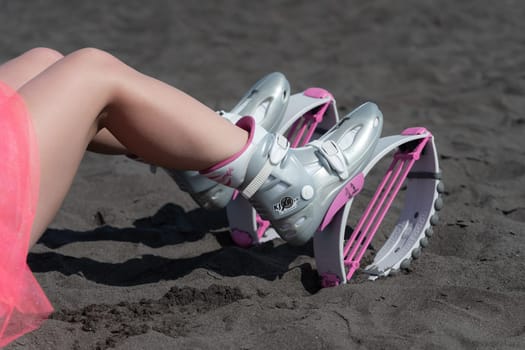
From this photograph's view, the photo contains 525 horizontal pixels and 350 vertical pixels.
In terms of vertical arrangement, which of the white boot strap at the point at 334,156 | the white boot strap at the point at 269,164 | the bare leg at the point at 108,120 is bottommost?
the white boot strap at the point at 334,156

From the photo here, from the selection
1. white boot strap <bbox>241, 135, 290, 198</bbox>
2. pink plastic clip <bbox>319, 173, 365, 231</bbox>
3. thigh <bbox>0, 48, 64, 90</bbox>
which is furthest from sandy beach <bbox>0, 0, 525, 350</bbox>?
thigh <bbox>0, 48, 64, 90</bbox>

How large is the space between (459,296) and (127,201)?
150 centimetres

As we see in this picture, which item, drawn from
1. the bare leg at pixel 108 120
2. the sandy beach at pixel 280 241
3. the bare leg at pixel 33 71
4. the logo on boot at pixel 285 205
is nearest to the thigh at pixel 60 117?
the bare leg at pixel 108 120

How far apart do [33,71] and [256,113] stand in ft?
2.38

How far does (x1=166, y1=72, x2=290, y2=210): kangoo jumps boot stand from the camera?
255 centimetres

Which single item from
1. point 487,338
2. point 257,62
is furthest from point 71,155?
point 257,62

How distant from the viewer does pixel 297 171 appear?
221 centimetres

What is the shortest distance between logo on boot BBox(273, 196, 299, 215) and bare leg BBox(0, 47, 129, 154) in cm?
57

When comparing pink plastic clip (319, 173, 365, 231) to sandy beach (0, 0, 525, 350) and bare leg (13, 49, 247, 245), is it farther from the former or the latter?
bare leg (13, 49, 247, 245)

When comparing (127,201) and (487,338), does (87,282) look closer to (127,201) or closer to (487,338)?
(127,201)

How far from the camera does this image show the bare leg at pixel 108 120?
1.86 m

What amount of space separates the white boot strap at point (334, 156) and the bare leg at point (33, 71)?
61 centimetres

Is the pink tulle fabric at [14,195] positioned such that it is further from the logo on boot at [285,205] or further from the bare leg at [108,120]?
the logo on boot at [285,205]

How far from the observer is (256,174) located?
2.15 metres
